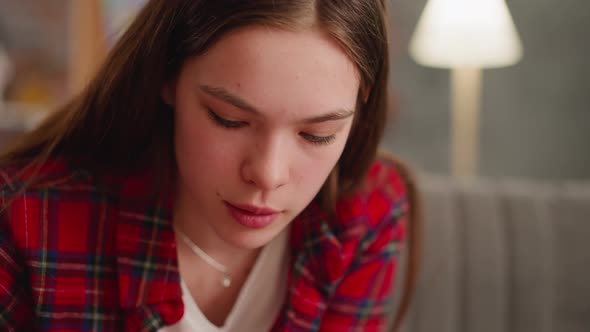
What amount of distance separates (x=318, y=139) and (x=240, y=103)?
0.37 feet

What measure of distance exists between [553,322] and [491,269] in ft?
0.57

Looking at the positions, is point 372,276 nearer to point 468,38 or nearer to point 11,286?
point 11,286

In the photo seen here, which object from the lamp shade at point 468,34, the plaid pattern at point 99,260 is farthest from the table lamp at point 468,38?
the plaid pattern at point 99,260

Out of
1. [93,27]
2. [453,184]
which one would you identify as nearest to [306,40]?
[453,184]

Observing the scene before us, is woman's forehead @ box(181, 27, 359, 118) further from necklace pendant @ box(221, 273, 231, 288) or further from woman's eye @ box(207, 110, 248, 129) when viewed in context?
necklace pendant @ box(221, 273, 231, 288)

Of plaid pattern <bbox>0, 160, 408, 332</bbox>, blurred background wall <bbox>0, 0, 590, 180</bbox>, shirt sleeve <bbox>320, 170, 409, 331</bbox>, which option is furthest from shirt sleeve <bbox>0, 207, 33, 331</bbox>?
blurred background wall <bbox>0, 0, 590, 180</bbox>

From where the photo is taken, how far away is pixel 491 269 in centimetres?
122

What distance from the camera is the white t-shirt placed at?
91 centimetres

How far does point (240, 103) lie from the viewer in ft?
2.16

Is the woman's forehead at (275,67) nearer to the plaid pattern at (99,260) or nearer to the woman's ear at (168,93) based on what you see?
the woman's ear at (168,93)

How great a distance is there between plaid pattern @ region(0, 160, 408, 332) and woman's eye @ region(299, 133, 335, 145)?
25cm

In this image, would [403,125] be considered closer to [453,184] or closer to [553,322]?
[453,184]


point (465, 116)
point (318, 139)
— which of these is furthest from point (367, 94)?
point (465, 116)

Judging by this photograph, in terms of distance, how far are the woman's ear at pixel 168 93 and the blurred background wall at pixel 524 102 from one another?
1185mm
